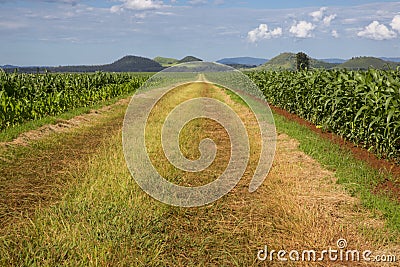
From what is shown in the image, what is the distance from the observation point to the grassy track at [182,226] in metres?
4.31

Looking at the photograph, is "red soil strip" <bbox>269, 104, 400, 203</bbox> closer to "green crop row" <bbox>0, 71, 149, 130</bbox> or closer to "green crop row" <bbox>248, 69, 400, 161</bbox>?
"green crop row" <bbox>248, 69, 400, 161</bbox>

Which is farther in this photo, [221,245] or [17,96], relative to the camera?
[17,96]

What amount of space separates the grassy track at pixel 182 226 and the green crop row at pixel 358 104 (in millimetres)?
2210

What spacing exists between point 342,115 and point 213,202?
606 cm

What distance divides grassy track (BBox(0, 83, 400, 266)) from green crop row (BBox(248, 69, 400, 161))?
2.21 m

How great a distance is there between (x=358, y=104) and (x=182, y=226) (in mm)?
6711

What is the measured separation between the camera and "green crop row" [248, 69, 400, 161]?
8.48m

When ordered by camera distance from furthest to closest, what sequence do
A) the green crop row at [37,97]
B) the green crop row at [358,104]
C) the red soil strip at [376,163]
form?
the green crop row at [37,97] < the green crop row at [358,104] < the red soil strip at [376,163]

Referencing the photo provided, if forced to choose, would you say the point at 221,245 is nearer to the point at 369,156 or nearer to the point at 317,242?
the point at 317,242

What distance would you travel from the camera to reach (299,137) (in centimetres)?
1120

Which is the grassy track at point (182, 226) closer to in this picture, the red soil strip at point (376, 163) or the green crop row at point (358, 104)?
the red soil strip at point (376, 163)

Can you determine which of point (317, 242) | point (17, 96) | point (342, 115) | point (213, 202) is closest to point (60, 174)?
point (213, 202)

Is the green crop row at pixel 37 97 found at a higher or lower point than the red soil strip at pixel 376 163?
higher

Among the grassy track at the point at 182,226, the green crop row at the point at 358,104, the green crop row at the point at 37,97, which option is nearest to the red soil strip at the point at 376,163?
the green crop row at the point at 358,104
